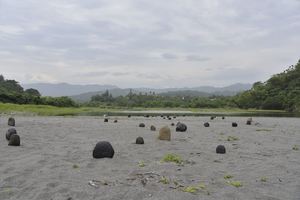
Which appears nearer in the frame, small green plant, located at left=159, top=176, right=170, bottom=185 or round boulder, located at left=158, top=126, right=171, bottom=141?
small green plant, located at left=159, top=176, right=170, bottom=185

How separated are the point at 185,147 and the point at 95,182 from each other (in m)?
9.28

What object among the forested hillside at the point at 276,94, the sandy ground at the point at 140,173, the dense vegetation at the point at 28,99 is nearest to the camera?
the sandy ground at the point at 140,173

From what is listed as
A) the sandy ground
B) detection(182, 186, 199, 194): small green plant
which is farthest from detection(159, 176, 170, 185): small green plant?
detection(182, 186, 199, 194): small green plant

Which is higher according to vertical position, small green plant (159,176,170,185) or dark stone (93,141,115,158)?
dark stone (93,141,115,158)

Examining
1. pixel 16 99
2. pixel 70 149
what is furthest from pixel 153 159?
pixel 16 99

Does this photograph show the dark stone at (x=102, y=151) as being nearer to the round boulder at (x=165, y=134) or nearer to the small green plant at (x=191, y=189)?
the small green plant at (x=191, y=189)

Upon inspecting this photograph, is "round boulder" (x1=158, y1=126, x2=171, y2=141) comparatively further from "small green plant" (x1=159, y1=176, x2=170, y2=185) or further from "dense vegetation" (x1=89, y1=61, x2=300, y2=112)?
"dense vegetation" (x1=89, y1=61, x2=300, y2=112)

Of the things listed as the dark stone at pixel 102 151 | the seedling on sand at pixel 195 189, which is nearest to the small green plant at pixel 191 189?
the seedling on sand at pixel 195 189

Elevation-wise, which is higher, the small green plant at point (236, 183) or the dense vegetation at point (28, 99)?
the dense vegetation at point (28, 99)

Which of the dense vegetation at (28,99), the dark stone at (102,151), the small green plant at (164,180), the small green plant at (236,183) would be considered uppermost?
the dense vegetation at (28,99)

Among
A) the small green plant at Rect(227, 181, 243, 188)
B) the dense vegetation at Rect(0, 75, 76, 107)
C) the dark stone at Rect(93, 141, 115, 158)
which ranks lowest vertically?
the small green plant at Rect(227, 181, 243, 188)

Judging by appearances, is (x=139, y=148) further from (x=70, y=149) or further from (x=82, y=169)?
(x=82, y=169)

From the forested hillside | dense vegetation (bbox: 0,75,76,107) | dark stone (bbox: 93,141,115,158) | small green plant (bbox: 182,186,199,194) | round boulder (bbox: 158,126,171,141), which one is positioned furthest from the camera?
the forested hillside

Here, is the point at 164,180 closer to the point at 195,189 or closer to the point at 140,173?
the point at 195,189
